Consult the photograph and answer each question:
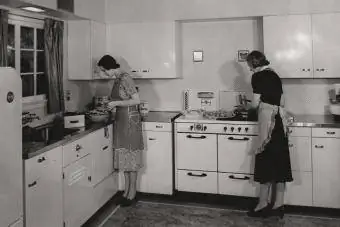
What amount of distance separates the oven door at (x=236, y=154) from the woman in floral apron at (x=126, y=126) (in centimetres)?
93

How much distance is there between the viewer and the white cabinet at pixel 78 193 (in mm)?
3432

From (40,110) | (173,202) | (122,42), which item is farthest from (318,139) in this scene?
(40,110)

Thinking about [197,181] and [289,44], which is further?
[197,181]

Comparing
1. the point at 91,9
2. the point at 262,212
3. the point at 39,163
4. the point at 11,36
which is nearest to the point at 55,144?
the point at 39,163

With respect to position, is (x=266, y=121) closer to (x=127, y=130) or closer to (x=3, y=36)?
(x=127, y=130)

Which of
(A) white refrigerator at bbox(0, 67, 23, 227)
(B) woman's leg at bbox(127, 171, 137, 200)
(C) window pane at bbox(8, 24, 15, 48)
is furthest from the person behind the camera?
(B) woman's leg at bbox(127, 171, 137, 200)

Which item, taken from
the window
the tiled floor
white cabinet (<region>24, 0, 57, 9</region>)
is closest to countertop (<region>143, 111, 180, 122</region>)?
the tiled floor

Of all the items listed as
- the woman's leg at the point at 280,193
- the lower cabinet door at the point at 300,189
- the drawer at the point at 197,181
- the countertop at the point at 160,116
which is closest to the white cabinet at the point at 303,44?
the lower cabinet door at the point at 300,189

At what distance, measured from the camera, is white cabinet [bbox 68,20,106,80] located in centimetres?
463

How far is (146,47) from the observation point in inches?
191

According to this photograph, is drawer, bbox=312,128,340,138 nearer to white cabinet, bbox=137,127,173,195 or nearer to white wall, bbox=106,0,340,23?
white wall, bbox=106,0,340,23

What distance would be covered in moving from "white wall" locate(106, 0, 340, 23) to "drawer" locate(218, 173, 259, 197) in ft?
6.28

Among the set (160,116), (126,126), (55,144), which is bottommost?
(55,144)

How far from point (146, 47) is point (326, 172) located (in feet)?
8.45
